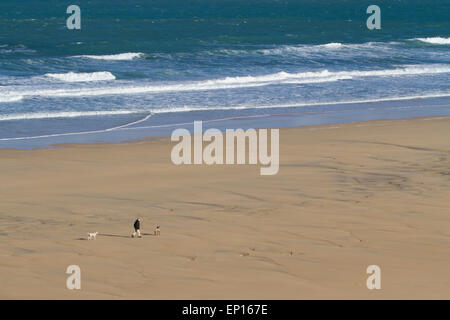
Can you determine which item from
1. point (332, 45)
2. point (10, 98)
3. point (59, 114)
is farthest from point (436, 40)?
point (59, 114)

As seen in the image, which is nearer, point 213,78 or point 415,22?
point 213,78

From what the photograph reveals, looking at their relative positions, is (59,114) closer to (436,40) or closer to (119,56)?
(119,56)

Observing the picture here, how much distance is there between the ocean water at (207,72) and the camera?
23.1 meters

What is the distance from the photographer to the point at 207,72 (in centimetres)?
3447

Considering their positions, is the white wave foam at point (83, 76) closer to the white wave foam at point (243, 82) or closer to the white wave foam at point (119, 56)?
the white wave foam at point (243, 82)

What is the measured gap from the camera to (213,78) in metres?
32.6

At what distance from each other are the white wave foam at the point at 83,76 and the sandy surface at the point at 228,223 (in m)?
15.1

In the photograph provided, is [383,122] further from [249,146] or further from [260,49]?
[260,49]

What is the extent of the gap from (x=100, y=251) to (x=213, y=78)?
22.6m

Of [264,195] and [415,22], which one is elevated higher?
[415,22]

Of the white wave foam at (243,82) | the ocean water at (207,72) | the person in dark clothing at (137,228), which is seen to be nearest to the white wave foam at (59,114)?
the ocean water at (207,72)
